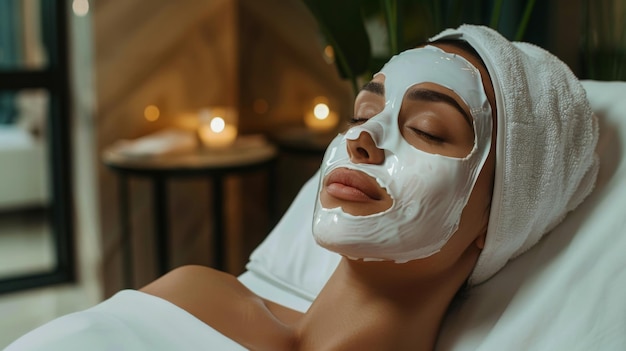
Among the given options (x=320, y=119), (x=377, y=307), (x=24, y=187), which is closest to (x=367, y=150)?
(x=377, y=307)

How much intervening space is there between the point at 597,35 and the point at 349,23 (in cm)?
43

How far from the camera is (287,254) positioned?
1.18m

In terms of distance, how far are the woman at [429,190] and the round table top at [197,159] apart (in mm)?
1196

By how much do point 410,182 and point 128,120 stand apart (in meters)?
1.80

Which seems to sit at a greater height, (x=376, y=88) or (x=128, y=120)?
(x=376, y=88)

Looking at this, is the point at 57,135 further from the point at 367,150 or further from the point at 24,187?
the point at 367,150

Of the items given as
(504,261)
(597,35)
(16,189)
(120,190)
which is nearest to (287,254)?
(504,261)

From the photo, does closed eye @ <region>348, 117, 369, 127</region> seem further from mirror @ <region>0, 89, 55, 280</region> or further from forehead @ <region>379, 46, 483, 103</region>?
mirror @ <region>0, 89, 55, 280</region>

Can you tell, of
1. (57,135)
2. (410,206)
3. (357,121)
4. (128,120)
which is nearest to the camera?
(410,206)

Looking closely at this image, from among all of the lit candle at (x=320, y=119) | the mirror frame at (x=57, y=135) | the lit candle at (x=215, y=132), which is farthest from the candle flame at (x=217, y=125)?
the mirror frame at (x=57, y=135)

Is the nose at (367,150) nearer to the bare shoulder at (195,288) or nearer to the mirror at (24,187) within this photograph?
the bare shoulder at (195,288)

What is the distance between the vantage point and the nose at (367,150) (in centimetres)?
85

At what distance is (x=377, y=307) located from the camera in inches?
34.8

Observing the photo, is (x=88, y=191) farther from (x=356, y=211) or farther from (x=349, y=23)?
(x=356, y=211)
